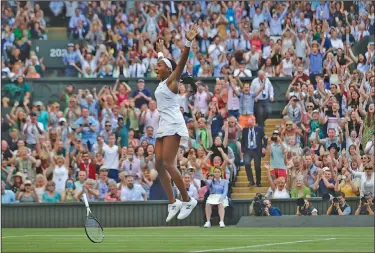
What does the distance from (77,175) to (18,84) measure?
5276mm

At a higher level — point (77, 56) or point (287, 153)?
point (77, 56)

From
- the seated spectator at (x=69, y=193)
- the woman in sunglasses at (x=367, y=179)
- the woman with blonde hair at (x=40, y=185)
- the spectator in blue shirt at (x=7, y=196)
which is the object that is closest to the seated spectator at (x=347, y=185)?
the woman in sunglasses at (x=367, y=179)

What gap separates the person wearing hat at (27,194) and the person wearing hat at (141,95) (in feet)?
15.5

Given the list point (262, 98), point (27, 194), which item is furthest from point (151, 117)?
point (27, 194)

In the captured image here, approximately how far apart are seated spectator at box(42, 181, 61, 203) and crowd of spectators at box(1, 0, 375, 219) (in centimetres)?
3

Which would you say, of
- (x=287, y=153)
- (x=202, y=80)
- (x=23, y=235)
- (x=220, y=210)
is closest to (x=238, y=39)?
(x=202, y=80)

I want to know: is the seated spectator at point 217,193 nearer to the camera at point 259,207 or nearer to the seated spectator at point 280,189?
the camera at point 259,207

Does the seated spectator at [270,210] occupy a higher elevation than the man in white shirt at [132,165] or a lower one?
lower

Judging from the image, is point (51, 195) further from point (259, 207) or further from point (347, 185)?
point (347, 185)

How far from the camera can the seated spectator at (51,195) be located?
24.0m

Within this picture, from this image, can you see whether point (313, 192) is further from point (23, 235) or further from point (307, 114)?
point (23, 235)

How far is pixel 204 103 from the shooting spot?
26969 millimetres

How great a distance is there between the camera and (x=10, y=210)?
923 inches

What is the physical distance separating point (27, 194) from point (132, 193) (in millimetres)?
2252
